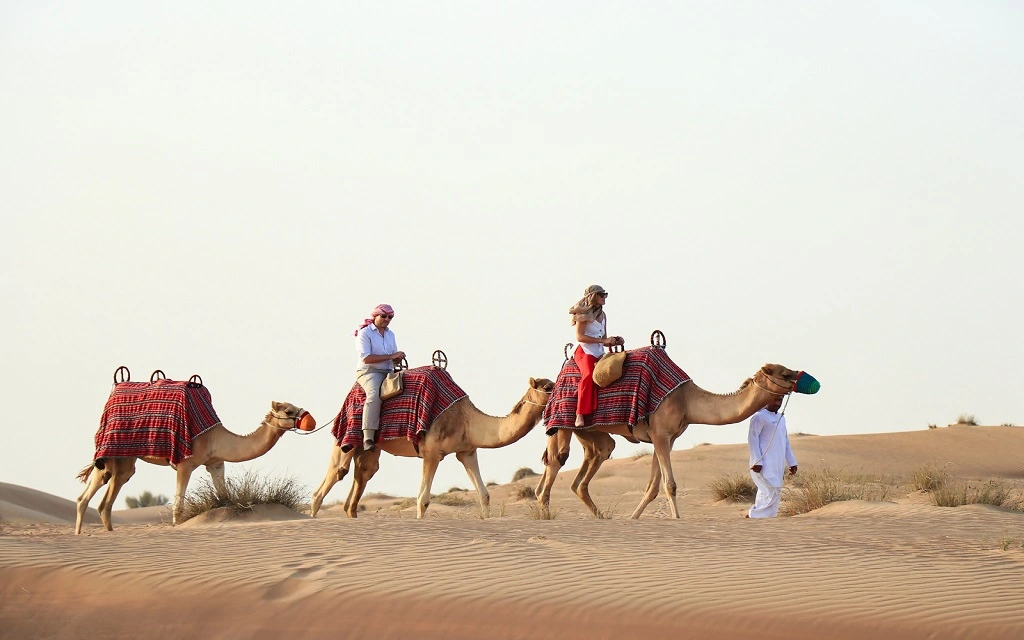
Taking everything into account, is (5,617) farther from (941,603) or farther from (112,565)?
(941,603)

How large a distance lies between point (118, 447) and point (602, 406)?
19.6 ft

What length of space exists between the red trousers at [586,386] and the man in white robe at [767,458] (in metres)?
1.93

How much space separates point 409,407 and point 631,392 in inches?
107

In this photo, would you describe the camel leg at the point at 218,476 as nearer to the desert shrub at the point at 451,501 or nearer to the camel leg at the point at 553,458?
the camel leg at the point at 553,458

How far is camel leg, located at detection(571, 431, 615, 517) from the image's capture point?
1562cm

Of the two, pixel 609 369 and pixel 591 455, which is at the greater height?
pixel 609 369

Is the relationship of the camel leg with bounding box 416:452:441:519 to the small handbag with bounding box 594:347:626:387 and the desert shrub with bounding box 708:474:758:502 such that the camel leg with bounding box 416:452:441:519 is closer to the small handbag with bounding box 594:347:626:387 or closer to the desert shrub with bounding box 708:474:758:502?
the small handbag with bounding box 594:347:626:387

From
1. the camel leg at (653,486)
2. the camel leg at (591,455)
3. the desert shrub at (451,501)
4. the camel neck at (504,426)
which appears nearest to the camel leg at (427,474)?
→ the camel neck at (504,426)

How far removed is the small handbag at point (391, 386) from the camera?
1580 centimetres

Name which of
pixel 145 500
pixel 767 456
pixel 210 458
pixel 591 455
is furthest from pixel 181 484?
pixel 145 500

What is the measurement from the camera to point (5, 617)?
10094 millimetres

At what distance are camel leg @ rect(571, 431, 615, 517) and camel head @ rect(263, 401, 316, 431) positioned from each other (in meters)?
3.50

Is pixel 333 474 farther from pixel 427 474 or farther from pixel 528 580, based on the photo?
pixel 528 580

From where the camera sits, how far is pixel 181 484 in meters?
16.6
